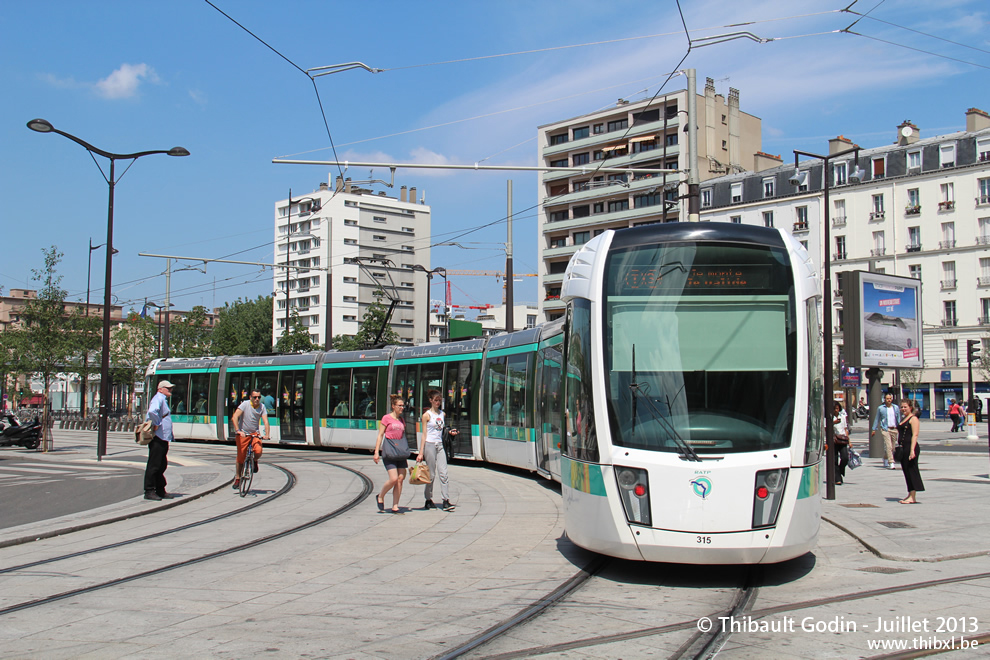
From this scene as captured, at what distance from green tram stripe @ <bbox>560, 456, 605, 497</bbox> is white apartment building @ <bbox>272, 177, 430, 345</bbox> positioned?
3279 inches

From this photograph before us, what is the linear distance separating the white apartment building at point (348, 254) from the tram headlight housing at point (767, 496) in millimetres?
84652

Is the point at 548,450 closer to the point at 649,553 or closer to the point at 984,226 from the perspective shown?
the point at 649,553

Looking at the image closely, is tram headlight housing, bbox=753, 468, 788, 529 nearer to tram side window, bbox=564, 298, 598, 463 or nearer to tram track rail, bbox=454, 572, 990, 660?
tram track rail, bbox=454, 572, 990, 660

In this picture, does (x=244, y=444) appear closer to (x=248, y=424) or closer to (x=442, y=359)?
(x=248, y=424)

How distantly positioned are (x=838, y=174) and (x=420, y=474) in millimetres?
59509

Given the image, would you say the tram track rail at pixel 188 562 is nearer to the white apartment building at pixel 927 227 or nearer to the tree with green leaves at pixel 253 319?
the white apartment building at pixel 927 227

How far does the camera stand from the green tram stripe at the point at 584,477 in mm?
7434

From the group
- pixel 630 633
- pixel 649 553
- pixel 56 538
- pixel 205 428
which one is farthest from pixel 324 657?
pixel 205 428

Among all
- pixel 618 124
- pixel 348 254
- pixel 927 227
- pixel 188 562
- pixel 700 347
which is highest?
pixel 618 124

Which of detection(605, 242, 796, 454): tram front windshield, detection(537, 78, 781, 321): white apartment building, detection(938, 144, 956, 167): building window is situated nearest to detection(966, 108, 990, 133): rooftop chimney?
detection(938, 144, 956, 167): building window

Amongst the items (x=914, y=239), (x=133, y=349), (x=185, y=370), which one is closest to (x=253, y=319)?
(x=133, y=349)

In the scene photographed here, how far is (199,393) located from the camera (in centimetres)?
2873

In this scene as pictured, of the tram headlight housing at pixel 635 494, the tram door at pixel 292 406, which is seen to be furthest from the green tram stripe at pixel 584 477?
the tram door at pixel 292 406

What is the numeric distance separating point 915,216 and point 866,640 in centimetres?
6019
